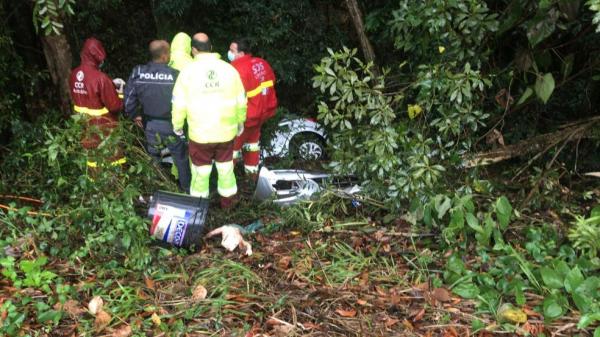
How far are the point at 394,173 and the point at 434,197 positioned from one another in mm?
437

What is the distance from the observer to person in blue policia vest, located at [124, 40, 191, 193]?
5.09m

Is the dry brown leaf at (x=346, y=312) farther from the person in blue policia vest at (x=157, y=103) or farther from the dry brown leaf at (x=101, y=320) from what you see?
the person in blue policia vest at (x=157, y=103)

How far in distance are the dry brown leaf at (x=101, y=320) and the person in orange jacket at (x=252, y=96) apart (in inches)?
108

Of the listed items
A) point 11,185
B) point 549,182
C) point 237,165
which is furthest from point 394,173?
point 11,185

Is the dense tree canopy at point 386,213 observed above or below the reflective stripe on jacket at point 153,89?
below

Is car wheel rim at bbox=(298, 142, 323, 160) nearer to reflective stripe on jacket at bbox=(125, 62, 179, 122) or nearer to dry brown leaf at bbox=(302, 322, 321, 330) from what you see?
reflective stripe on jacket at bbox=(125, 62, 179, 122)

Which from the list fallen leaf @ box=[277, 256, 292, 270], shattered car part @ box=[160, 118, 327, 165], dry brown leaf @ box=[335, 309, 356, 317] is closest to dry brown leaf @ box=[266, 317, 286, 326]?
dry brown leaf @ box=[335, 309, 356, 317]

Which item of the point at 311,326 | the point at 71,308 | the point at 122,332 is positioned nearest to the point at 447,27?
the point at 311,326

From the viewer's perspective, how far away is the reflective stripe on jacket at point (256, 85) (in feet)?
18.4

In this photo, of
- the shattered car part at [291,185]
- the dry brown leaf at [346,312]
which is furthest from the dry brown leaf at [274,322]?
the shattered car part at [291,185]

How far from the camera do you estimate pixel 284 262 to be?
12.3 feet

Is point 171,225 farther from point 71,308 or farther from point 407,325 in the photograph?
point 407,325

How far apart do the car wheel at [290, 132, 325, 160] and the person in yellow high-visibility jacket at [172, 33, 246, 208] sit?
1931 millimetres

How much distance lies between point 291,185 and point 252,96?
3.59 feet
